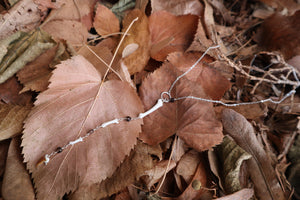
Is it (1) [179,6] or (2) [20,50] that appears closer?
(2) [20,50]

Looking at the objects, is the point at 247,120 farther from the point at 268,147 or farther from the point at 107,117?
the point at 107,117

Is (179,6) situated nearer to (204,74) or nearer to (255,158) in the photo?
(204,74)

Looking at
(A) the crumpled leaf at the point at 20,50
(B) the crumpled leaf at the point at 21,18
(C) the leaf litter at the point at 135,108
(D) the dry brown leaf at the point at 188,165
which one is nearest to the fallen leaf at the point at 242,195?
(C) the leaf litter at the point at 135,108

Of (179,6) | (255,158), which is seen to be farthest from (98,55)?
(255,158)

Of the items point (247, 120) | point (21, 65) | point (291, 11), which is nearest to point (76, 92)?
point (21, 65)

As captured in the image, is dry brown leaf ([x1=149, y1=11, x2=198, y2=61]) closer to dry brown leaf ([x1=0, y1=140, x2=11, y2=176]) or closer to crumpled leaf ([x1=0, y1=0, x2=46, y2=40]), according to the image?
crumpled leaf ([x1=0, y1=0, x2=46, y2=40])

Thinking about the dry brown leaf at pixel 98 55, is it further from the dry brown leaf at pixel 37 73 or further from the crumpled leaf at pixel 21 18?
the crumpled leaf at pixel 21 18
